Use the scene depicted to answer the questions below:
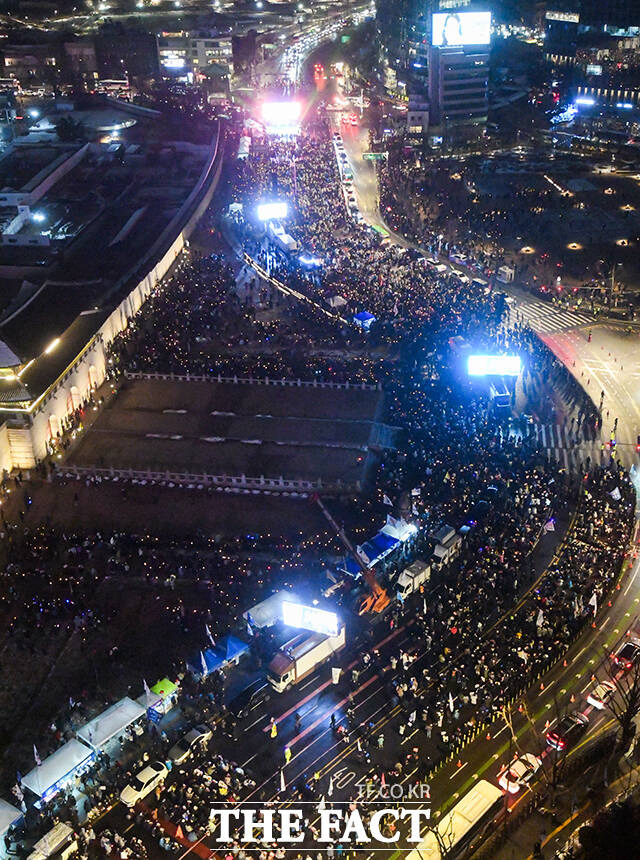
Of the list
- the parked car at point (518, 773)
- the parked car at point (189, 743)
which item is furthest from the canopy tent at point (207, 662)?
the parked car at point (518, 773)

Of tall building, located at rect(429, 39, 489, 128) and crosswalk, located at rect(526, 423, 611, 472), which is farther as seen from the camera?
tall building, located at rect(429, 39, 489, 128)

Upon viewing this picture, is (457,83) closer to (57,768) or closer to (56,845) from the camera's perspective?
(57,768)

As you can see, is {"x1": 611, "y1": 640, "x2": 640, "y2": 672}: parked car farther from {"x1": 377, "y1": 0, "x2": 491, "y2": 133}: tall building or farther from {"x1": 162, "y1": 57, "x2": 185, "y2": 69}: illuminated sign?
{"x1": 162, "y1": 57, "x2": 185, "y2": 69}: illuminated sign

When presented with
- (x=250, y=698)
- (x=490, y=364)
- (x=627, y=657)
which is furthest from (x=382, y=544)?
(x=490, y=364)

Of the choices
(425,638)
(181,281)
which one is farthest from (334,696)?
(181,281)

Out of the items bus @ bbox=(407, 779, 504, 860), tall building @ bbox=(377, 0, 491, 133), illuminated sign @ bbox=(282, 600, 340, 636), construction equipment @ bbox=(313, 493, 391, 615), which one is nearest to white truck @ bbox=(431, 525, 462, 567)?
construction equipment @ bbox=(313, 493, 391, 615)
